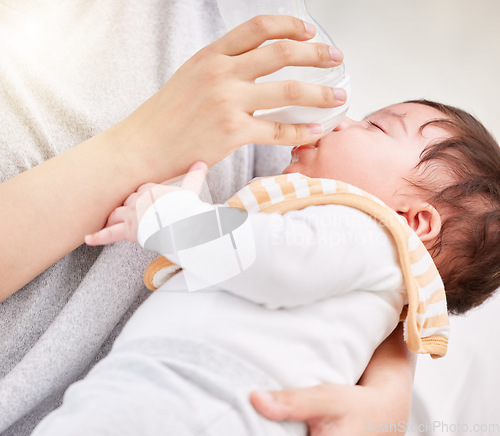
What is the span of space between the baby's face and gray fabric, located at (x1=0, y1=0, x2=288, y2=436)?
0.64ft

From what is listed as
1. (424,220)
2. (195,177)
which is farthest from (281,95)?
(424,220)

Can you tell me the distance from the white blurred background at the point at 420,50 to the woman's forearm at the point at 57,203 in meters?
0.97

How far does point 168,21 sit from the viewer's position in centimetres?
101

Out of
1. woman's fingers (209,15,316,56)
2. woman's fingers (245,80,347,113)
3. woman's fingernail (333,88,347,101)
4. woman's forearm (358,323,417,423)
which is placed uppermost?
woman's fingers (209,15,316,56)

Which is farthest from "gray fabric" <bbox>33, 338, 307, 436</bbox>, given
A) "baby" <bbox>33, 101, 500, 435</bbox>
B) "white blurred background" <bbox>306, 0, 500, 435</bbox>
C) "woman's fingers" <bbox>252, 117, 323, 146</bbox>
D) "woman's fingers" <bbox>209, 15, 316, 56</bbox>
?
"white blurred background" <bbox>306, 0, 500, 435</bbox>

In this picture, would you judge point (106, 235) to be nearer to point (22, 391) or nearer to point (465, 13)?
point (22, 391)

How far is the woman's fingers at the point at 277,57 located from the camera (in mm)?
704

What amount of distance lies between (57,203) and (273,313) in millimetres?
325

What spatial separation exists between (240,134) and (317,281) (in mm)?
233

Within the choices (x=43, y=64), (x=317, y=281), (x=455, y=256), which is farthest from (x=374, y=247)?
(x=43, y=64)

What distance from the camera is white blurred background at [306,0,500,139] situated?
137 cm

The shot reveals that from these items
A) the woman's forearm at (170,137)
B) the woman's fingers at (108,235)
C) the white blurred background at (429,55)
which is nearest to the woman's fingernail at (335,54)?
the woman's forearm at (170,137)

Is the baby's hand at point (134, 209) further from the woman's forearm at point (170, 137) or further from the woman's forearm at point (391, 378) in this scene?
the woman's forearm at point (391, 378)

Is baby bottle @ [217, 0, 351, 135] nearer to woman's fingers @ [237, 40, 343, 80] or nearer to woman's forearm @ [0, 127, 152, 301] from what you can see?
woman's fingers @ [237, 40, 343, 80]
